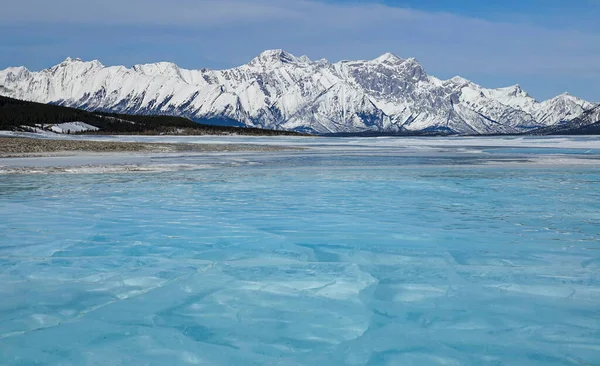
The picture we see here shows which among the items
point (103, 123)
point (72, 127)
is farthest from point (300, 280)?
point (103, 123)

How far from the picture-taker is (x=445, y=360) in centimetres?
727

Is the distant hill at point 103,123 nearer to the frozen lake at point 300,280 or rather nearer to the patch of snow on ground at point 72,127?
the patch of snow on ground at point 72,127

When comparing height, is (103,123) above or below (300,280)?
above

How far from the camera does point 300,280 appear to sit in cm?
1060

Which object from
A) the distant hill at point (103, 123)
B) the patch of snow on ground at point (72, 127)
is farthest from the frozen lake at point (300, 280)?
the distant hill at point (103, 123)

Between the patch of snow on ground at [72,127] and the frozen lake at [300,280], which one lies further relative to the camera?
the patch of snow on ground at [72,127]

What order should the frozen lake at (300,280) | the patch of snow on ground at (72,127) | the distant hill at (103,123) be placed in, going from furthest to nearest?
the distant hill at (103,123) → the patch of snow on ground at (72,127) → the frozen lake at (300,280)

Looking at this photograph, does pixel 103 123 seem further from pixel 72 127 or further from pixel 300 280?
pixel 300 280

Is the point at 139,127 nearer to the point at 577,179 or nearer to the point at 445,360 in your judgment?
the point at 577,179

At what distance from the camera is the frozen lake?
25.0ft

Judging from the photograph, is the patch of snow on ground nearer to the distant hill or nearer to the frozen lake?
the distant hill

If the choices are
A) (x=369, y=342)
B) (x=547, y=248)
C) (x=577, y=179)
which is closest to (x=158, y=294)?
(x=369, y=342)

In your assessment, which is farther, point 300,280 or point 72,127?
point 72,127

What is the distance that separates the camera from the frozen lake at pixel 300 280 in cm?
763
